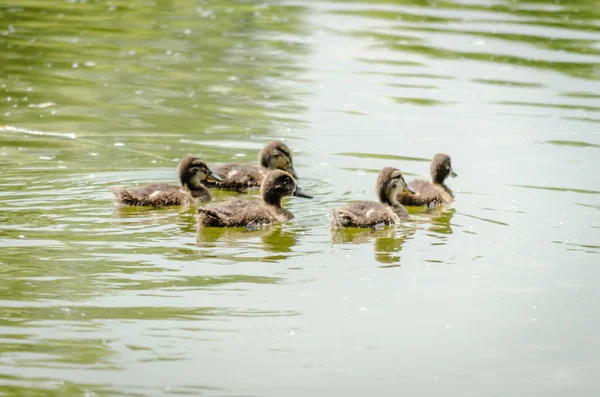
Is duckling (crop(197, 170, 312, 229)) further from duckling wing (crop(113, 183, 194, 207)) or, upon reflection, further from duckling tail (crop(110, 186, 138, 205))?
duckling tail (crop(110, 186, 138, 205))

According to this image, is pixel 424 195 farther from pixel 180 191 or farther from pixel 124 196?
pixel 124 196

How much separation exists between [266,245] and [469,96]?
6499 mm

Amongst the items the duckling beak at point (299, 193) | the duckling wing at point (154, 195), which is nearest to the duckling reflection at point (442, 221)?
the duckling beak at point (299, 193)

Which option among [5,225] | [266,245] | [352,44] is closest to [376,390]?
[266,245]

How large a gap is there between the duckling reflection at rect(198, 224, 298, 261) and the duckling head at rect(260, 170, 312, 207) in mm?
382

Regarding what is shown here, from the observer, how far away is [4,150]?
11.4 m

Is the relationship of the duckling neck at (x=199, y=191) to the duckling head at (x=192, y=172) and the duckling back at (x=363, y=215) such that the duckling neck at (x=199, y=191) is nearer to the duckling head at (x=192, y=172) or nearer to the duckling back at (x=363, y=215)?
the duckling head at (x=192, y=172)

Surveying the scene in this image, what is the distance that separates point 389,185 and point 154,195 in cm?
184

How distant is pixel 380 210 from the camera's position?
9.17m

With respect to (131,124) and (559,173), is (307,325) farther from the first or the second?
(131,124)

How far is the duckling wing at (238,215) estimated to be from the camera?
9016mm

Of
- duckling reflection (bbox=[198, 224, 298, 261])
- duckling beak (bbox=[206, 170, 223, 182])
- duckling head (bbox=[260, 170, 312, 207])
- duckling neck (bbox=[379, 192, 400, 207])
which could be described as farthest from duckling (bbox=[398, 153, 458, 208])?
duckling beak (bbox=[206, 170, 223, 182])

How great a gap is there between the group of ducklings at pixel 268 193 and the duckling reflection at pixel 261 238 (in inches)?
3.2

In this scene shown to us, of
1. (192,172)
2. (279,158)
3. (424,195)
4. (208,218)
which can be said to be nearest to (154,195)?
(192,172)
